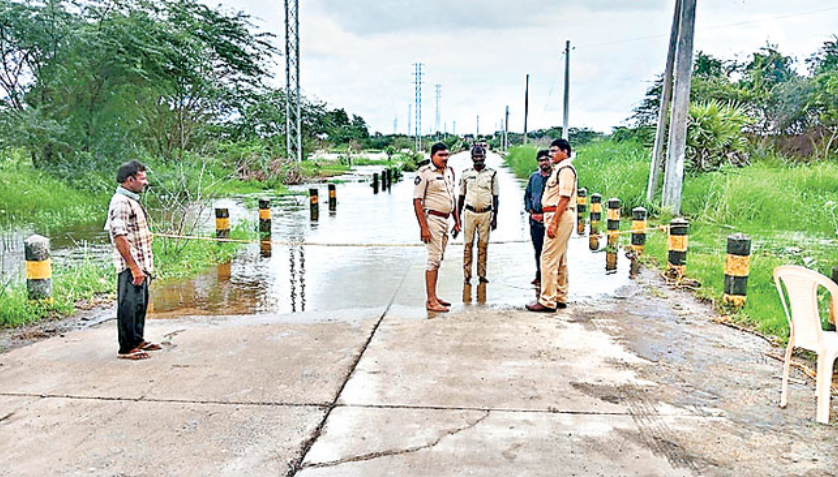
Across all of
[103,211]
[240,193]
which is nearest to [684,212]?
[103,211]

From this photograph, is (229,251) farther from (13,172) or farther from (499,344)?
(13,172)

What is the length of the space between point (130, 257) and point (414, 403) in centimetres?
252

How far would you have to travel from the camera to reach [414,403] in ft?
14.1

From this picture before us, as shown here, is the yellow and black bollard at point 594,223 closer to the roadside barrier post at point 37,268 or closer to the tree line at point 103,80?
the roadside barrier post at point 37,268

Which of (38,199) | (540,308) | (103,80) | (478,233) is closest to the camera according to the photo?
(540,308)

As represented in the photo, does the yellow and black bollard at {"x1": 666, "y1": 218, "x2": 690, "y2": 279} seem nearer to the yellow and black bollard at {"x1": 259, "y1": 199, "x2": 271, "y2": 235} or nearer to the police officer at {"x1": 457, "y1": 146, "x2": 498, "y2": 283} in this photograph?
the police officer at {"x1": 457, "y1": 146, "x2": 498, "y2": 283}

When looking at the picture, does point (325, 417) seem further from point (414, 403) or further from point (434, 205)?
point (434, 205)

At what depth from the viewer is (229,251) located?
424 inches

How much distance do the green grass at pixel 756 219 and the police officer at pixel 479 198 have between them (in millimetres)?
2564

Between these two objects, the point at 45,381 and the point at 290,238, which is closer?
the point at 45,381

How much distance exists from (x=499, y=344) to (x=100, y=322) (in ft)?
13.1

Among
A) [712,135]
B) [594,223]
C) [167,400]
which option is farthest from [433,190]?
[712,135]

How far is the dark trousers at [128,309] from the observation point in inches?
207

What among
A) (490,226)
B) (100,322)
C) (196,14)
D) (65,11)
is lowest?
(100,322)
